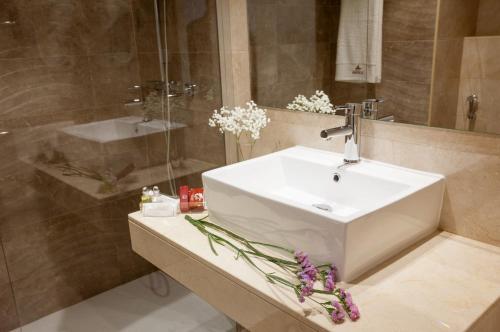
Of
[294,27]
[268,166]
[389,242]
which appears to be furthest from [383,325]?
[294,27]

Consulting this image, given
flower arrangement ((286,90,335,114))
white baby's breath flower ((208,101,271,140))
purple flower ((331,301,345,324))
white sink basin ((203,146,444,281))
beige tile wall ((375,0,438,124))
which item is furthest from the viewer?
white baby's breath flower ((208,101,271,140))

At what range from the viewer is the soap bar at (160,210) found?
1460 millimetres

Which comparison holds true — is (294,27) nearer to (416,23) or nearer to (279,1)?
(279,1)

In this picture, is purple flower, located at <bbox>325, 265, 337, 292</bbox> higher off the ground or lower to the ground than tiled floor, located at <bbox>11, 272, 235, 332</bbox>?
higher

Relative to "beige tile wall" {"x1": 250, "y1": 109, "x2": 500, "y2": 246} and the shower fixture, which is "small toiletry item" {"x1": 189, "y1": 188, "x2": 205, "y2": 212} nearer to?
"beige tile wall" {"x1": 250, "y1": 109, "x2": 500, "y2": 246}

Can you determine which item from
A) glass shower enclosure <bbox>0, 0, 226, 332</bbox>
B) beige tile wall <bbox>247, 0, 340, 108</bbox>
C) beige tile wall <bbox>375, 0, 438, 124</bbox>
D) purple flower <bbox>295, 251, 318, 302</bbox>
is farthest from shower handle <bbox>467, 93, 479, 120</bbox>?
glass shower enclosure <bbox>0, 0, 226, 332</bbox>

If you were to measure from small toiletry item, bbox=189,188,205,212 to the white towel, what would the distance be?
662 mm

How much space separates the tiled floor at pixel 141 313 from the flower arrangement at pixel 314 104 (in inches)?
44.4

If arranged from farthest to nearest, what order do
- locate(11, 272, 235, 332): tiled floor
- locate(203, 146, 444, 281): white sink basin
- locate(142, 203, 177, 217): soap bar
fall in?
1. locate(11, 272, 235, 332): tiled floor
2. locate(142, 203, 177, 217): soap bar
3. locate(203, 146, 444, 281): white sink basin

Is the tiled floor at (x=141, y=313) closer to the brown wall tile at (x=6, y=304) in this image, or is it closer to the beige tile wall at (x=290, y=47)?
the brown wall tile at (x=6, y=304)

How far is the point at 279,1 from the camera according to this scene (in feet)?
5.52

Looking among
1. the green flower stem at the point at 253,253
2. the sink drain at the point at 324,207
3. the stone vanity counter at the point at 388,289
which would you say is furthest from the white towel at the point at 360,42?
the green flower stem at the point at 253,253

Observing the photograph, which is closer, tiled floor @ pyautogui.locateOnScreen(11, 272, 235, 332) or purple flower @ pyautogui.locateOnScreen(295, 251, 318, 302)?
purple flower @ pyautogui.locateOnScreen(295, 251, 318, 302)

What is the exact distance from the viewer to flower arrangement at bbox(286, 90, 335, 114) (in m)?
1.57
